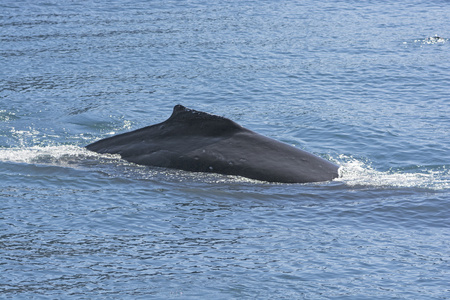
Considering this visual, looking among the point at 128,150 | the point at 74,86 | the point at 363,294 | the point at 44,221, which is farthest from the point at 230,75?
the point at 363,294

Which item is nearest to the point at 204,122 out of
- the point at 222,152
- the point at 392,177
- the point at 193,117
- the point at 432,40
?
the point at 193,117

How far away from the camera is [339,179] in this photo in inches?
462

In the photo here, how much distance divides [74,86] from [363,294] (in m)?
14.5

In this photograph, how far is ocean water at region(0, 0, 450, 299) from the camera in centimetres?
870

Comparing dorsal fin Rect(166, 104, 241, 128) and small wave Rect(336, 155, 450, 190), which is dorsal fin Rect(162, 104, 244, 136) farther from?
small wave Rect(336, 155, 450, 190)

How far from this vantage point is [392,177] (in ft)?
41.4

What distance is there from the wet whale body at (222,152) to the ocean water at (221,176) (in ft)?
0.61

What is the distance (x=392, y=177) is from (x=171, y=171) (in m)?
3.90

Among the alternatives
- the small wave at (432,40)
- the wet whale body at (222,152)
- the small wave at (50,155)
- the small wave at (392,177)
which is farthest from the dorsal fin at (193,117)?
the small wave at (432,40)

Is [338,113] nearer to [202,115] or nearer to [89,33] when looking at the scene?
[202,115]

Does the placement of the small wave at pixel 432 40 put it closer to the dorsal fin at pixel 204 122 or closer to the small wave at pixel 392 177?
the small wave at pixel 392 177

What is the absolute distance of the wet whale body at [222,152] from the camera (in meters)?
11.3

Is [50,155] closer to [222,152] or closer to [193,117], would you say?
[193,117]

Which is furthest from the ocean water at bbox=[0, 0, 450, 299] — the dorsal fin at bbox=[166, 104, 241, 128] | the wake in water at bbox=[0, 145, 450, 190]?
the dorsal fin at bbox=[166, 104, 241, 128]
